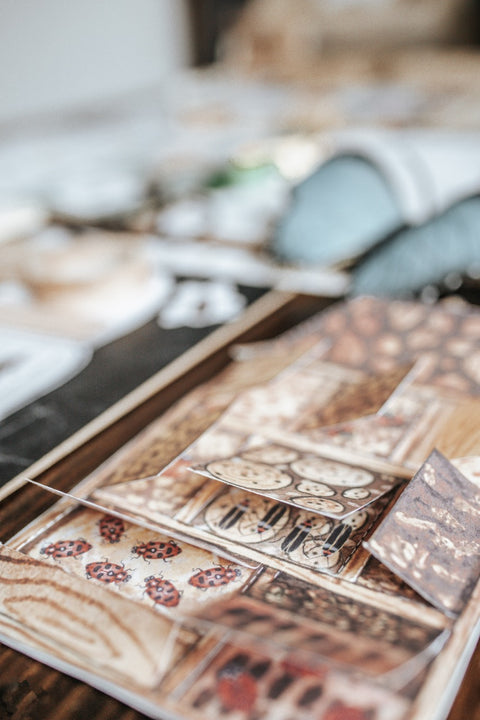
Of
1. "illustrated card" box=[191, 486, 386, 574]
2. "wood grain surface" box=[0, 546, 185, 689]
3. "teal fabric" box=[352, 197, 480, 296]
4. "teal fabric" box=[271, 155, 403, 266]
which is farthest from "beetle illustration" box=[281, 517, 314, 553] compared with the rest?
"teal fabric" box=[271, 155, 403, 266]

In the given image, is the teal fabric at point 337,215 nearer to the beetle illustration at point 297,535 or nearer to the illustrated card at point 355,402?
the illustrated card at point 355,402

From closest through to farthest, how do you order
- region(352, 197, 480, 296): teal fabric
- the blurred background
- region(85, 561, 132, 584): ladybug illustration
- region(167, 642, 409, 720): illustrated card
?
1. region(167, 642, 409, 720): illustrated card
2. region(85, 561, 132, 584): ladybug illustration
3. the blurred background
4. region(352, 197, 480, 296): teal fabric

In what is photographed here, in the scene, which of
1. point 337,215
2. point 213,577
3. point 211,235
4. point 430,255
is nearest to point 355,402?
point 213,577

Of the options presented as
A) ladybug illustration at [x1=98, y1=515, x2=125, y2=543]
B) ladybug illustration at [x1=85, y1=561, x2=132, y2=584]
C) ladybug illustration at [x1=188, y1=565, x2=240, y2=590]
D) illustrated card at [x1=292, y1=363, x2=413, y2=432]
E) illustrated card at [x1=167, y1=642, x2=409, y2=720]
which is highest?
illustrated card at [x1=292, y1=363, x2=413, y2=432]

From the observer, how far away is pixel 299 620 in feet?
1.24

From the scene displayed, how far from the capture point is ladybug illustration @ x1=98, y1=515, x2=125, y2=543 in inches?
19.2

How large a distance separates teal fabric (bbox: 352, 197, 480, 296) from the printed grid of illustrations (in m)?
0.21

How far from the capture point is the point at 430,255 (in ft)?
3.07

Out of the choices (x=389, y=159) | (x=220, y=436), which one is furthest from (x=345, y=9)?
(x=220, y=436)

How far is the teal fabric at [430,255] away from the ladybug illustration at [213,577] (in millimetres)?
617

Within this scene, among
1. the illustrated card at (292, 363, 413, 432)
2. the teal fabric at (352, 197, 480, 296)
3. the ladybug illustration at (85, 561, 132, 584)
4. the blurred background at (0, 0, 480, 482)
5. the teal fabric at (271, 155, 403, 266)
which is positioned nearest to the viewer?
the ladybug illustration at (85, 561, 132, 584)

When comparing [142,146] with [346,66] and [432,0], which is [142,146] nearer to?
[346,66]

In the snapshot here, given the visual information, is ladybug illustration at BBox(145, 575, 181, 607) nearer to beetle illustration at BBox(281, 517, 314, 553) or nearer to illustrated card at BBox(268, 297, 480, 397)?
beetle illustration at BBox(281, 517, 314, 553)

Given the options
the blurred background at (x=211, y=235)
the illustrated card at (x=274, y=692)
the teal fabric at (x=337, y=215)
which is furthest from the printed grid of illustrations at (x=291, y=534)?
the teal fabric at (x=337, y=215)
